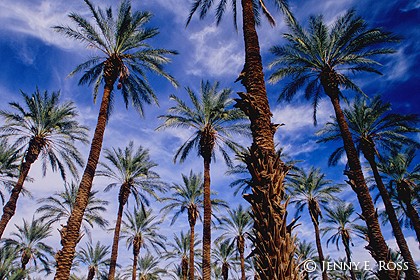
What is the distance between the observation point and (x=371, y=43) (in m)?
15.2

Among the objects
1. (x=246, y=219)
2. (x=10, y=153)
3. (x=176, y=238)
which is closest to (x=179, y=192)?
(x=246, y=219)

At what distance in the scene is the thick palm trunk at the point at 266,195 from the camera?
3.45 meters

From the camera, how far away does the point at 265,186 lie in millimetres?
4098

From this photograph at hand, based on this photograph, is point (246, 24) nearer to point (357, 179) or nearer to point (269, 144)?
point (269, 144)

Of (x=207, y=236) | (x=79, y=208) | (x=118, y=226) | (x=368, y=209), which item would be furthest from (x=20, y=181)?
(x=368, y=209)

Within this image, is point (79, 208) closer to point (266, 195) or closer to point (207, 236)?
point (207, 236)

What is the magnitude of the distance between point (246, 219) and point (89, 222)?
1607 centimetres

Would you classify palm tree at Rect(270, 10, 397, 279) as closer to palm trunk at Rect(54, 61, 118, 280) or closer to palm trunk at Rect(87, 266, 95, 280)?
palm trunk at Rect(54, 61, 118, 280)

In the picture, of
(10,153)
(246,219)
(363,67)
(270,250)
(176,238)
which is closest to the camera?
(270,250)

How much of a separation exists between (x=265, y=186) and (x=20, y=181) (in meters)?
18.3

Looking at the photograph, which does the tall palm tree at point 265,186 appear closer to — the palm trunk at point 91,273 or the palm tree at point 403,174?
the palm tree at point 403,174

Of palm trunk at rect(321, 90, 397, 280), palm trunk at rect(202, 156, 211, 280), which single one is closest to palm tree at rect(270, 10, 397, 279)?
palm trunk at rect(321, 90, 397, 280)

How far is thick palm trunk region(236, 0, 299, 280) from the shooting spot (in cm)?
345

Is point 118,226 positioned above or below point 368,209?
above
